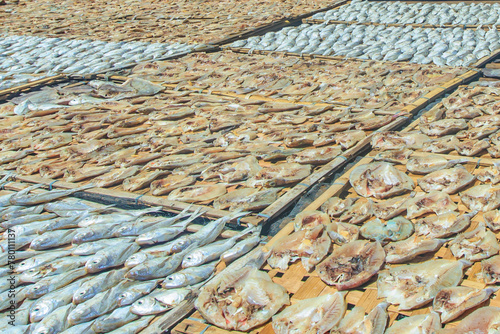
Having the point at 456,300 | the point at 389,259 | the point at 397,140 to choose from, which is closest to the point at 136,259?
the point at 389,259

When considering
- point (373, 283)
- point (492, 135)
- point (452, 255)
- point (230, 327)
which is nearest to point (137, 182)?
point (230, 327)

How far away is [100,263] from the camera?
10.5 feet

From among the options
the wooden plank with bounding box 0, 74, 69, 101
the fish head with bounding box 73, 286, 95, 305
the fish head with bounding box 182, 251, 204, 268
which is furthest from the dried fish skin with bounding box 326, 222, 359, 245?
the wooden plank with bounding box 0, 74, 69, 101

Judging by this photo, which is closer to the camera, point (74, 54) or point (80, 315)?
point (80, 315)

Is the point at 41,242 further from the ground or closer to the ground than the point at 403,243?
further from the ground

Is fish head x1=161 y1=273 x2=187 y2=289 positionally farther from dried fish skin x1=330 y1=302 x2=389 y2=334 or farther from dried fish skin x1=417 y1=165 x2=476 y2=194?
dried fish skin x1=417 y1=165 x2=476 y2=194

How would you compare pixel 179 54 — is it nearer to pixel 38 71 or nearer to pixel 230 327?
pixel 38 71

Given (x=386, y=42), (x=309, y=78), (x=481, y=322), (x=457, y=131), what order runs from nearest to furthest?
(x=481, y=322) < (x=457, y=131) < (x=309, y=78) < (x=386, y=42)

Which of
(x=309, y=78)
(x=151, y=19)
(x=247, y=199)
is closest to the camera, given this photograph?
(x=247, y=199)

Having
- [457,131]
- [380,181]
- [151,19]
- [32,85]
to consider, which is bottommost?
[457,131]

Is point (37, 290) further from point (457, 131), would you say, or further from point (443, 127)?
point (457, 131)

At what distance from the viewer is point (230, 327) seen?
102 inches

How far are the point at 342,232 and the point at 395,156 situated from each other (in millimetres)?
1389

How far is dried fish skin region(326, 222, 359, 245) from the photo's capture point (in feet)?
10.4
